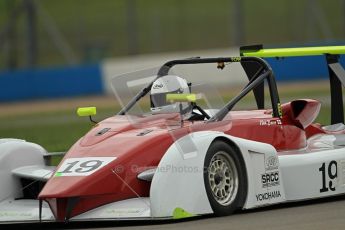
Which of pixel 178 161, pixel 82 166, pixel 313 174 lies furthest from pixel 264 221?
pixel 82 166

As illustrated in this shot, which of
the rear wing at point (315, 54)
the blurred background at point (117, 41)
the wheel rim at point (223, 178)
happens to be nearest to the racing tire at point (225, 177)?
the wheel rim at point (223, 178)

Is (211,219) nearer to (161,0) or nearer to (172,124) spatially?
(172,124)

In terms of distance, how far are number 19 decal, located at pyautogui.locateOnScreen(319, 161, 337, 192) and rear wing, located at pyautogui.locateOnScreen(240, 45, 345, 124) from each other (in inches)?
50.4

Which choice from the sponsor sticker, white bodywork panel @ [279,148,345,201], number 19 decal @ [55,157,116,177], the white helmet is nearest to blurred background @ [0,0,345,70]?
white bodywork panel @ [279,148,345,201]

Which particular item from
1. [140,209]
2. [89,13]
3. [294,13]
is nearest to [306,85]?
[294,13]

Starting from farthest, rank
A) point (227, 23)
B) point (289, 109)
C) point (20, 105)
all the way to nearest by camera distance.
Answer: point (227, 23) → point (20, 105) → point (289, 109)

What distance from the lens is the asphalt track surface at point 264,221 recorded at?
8.20 metres

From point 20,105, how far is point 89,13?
7073 millimetres

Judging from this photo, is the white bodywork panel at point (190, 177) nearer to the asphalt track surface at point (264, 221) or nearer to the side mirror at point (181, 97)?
the asphalt track surface at point (264, 221)

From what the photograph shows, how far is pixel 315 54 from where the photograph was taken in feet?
35.1

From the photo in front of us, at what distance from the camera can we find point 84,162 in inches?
355

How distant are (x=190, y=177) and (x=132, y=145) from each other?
2.30 feet

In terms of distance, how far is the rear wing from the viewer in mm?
10828

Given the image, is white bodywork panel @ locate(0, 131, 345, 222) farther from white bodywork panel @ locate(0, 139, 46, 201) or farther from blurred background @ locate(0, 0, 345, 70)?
blurred background @ locate(0, 0, 345, 70)
